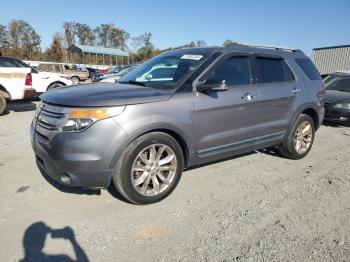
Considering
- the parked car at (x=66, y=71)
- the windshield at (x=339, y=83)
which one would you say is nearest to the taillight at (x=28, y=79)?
the windshield at (x=339, y=83)

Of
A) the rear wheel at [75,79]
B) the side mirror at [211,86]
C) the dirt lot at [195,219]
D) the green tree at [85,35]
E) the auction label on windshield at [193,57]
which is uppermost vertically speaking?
the green tree at [85,35]

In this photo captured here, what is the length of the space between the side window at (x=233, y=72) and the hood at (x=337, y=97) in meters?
5.90

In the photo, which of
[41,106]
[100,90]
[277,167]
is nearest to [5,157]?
[41,106]

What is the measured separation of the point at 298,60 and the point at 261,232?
3555 mm

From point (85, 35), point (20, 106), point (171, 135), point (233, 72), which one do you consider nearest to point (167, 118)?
point (171, 135)

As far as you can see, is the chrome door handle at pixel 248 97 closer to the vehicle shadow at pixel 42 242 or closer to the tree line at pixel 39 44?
the vehicle shadow at pixel 42 242

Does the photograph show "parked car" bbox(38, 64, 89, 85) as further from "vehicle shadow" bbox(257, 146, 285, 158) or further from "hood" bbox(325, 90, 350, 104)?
"vehicle shadow" bbox(257, 146, 285, 158)

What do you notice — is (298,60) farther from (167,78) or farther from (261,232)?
(261,232)

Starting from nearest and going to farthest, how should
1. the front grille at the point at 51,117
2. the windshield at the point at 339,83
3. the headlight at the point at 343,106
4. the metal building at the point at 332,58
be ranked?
the front grille at the point at 51,117, the headlight at the point at 343,106, the windshield at the point at 339,83, the metal building at the point at 332,58

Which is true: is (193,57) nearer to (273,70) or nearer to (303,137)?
(273,70)

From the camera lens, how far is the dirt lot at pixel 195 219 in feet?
9.83

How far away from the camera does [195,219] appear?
11.8 ft

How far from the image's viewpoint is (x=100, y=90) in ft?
12.9

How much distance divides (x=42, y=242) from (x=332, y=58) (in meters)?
27.8
